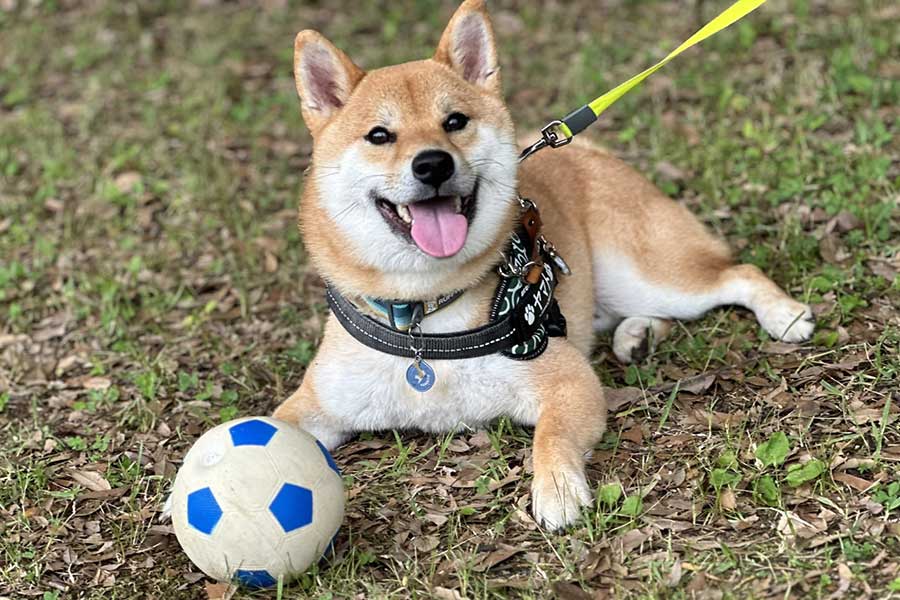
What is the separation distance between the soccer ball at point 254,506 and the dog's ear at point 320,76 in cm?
137

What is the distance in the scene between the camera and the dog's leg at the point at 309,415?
4.32 m

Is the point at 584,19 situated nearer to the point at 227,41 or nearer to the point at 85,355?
the point at 227,41

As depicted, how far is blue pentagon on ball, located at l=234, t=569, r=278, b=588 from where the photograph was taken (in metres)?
3.42

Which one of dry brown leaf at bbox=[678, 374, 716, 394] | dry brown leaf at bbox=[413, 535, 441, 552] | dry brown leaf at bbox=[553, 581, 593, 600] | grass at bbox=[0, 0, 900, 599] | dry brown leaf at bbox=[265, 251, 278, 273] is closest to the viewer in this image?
dry brown leaf at bbox=[553, 581, 593, 600]

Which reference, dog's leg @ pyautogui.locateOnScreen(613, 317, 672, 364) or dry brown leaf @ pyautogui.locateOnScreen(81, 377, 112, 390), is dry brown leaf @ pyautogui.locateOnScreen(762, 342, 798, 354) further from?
dry brown leaf @ pyautogui.locateOnScreen(81, 377, 112, 390)

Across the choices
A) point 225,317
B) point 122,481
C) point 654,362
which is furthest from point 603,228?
point 122,481

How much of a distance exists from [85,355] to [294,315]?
107cm

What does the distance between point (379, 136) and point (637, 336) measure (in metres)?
1.63

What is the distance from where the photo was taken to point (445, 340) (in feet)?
13.4

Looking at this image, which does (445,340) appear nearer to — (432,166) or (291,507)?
(432,166)

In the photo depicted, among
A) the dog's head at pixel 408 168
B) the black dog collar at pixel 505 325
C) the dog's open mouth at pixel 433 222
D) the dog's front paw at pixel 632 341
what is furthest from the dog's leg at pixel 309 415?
the dog's front paw at pixel 632 341

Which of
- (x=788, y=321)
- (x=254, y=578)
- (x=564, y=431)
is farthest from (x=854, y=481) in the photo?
(x=254, y=578)

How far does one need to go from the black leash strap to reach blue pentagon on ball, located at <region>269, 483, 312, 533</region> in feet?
2.76

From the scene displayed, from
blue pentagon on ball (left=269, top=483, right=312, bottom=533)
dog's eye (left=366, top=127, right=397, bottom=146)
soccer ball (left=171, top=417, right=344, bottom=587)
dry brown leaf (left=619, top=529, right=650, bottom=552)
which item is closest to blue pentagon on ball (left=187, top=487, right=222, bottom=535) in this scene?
soccer ball (left=171, top=417, right=344, bottom=587)
